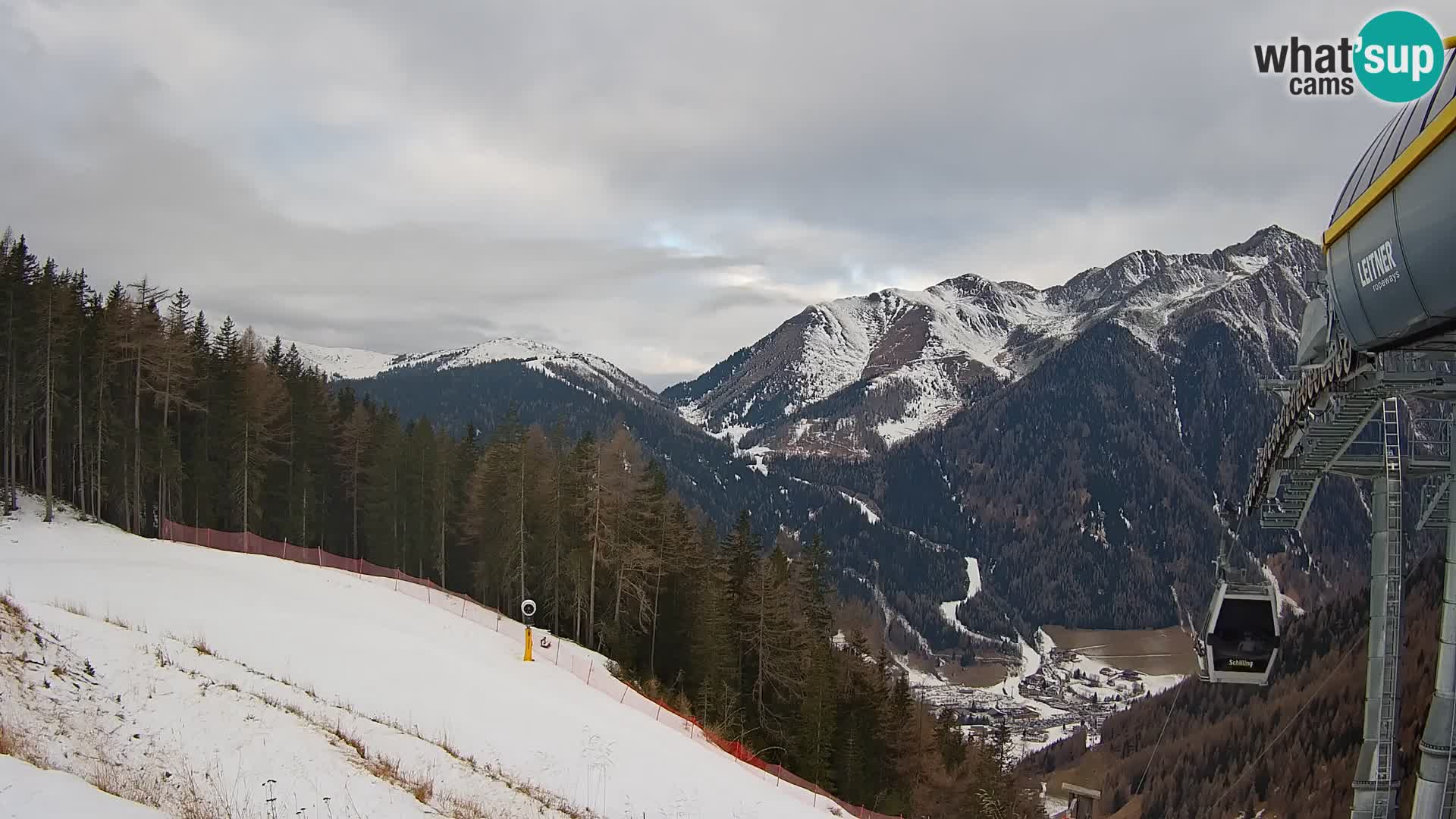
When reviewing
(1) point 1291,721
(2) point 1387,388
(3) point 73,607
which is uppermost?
(2) point 1387,388

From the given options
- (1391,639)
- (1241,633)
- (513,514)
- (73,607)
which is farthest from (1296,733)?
(73,607)

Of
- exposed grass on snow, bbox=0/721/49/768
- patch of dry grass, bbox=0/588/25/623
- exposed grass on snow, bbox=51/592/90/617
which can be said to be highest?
patch of dry grass, bbox=0/588/25/623

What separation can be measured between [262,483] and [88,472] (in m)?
7.56

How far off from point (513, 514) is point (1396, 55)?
3642 centimetres

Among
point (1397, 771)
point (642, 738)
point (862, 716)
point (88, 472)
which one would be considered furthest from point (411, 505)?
point (1397, 771)

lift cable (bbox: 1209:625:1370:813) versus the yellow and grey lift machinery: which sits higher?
the yellow and grey lift machinery

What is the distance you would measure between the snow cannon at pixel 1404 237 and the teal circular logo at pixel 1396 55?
5.57 feet

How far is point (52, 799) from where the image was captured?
285 inches

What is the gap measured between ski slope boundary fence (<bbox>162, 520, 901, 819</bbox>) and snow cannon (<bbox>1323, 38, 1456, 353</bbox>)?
1634 centimetres

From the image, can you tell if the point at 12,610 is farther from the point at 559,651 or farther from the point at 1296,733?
the point at 1296,733

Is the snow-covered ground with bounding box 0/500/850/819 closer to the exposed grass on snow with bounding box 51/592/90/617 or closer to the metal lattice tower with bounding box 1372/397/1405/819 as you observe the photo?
the exposed grass on snow with bounding box 51/592/90/617

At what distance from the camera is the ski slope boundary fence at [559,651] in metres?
24.5

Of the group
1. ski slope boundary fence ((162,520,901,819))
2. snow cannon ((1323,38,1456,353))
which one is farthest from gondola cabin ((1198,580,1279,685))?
ski slope boundary fence ((162,520,901,819))

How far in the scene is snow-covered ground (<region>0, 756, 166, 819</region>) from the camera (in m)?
6.98
